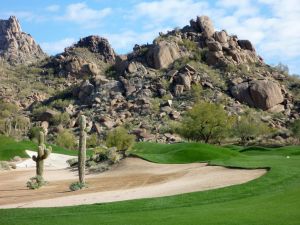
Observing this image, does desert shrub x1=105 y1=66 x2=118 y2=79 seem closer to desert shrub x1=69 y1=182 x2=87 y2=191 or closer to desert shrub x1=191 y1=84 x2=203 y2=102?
desert shrub x1=191 y1=84 x2=203 y2=102

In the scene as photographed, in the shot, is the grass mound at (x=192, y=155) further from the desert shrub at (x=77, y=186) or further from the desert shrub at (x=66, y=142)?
the desert shrub at (x=66, y=142)

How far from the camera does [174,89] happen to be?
303ft

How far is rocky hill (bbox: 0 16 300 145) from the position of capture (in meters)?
85.4

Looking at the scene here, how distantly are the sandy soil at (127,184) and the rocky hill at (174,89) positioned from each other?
44677mm

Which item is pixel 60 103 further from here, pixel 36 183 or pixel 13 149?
pixel 36 183

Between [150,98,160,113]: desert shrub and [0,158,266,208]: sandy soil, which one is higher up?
[150,98,160,113]: desert shrub

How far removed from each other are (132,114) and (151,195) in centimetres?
6987

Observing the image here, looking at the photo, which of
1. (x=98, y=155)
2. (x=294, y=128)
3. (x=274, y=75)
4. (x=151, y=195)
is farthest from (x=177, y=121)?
(x=151, y=195)

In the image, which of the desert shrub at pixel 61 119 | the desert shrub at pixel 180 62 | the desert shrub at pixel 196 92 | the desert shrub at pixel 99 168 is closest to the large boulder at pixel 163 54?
the desert shrub at pixel 180 62

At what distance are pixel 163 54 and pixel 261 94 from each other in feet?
75.5

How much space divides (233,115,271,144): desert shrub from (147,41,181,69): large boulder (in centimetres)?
2885

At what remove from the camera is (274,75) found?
10094 centimetres

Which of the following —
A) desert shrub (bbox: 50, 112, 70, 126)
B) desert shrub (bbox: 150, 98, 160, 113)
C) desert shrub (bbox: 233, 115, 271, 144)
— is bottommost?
desert shrub (bbox: 233, 115, 271, 144)

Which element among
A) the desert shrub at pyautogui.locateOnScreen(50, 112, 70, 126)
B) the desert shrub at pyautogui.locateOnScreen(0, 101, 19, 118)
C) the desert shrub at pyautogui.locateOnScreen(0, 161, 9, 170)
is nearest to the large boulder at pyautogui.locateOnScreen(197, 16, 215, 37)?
the desert shrub at pyautogui.locateOnScreen(50, 112, 70, 126)
